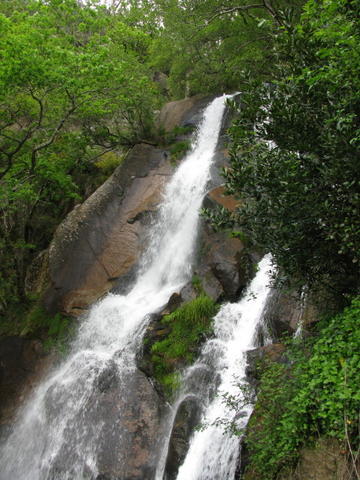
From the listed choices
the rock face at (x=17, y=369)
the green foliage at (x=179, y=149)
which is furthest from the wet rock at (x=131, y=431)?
the green foliage at (x=179, y=149)

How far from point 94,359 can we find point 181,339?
2.65 metres

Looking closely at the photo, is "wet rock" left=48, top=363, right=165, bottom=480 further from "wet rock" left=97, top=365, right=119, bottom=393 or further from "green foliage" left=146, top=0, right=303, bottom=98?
"green foliage" left=146, top=0, right=303, bottom=98

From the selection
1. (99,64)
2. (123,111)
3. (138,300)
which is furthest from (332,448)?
(123,111)

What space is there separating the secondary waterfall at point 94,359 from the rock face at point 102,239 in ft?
2.05

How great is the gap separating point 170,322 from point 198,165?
6.99m

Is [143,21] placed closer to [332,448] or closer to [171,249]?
[171,249]

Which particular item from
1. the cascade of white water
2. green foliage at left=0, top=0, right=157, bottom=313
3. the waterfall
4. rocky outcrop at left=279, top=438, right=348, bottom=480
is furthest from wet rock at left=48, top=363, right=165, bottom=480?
green foliage at left=0, top=0, right=157, bottom=313

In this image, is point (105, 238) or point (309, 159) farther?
point (105, 238)

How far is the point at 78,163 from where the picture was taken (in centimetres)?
1695

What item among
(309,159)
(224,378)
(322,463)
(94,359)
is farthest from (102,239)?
(322,463)

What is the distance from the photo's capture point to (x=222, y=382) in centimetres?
798

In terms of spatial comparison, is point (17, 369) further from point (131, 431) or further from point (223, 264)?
point (223, 264)

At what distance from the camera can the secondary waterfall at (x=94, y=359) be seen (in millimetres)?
8945

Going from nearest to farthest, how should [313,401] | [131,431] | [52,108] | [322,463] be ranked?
[322,463] < [313,401] < [131,431] < [52,108]
